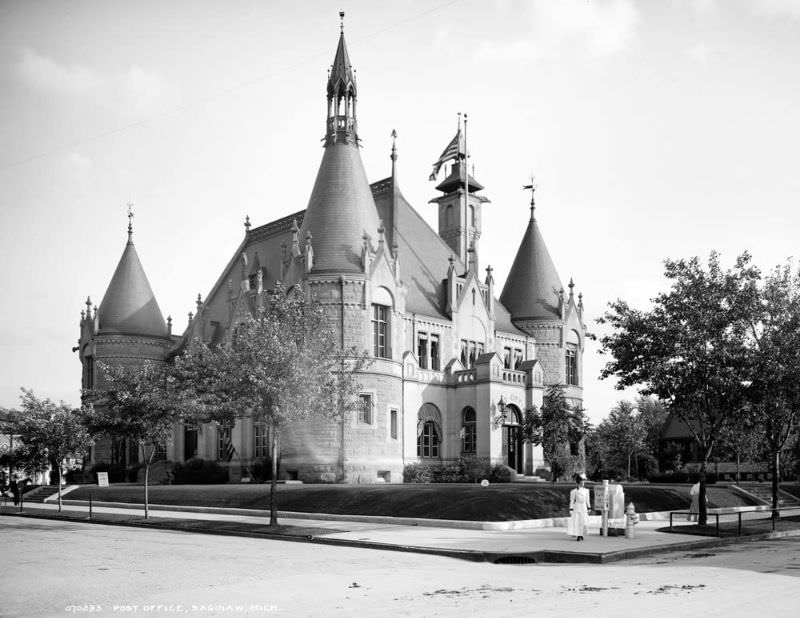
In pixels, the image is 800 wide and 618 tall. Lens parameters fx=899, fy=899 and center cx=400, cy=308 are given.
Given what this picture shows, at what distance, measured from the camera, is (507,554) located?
19.4 meters

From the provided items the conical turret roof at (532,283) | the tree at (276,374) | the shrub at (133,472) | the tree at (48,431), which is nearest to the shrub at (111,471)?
the shrub at (133,472)

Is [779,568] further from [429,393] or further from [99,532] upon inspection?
[429,393]

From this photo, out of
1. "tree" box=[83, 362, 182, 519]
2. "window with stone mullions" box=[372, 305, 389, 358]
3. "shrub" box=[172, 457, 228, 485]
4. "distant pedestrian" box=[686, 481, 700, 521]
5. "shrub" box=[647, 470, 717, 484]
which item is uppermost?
"window with stone mullions" box=[372, 305, 389, 358]

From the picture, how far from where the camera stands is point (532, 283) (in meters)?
63.1

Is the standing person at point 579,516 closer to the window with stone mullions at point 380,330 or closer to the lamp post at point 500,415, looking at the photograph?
the window with stone mullions at point 380,330

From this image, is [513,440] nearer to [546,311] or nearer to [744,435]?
[546,311]

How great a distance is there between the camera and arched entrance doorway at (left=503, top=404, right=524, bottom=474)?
54.2 metres

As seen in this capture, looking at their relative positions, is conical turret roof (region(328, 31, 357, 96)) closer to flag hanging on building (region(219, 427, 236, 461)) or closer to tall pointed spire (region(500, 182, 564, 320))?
tall pointed spire (region(500, 182, 564, 320))

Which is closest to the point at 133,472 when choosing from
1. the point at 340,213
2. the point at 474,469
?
the point at 474,469

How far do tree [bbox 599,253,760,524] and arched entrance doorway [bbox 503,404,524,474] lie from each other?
81.8ft

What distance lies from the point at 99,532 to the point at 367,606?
1750cm

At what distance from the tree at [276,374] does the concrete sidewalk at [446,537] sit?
251 centimetres

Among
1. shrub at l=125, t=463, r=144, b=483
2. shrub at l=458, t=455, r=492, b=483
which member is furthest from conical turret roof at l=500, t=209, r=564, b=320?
shrub at l=125, t=463, r=144, b=483

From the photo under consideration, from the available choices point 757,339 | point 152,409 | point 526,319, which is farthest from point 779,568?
point 526,319
